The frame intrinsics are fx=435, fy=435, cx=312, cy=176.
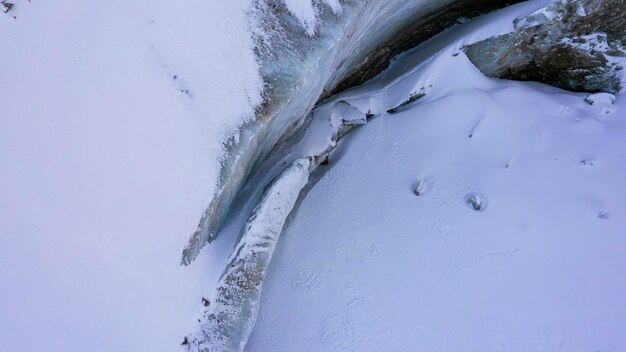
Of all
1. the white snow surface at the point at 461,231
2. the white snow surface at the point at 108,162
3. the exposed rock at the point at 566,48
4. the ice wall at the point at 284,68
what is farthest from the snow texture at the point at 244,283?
the exposed rock at the point at 566,48

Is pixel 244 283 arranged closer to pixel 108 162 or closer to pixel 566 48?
pixel 108 162

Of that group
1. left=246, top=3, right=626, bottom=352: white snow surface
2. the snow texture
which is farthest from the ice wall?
left=246, top=3, right=626, bottom=352: white snow surface

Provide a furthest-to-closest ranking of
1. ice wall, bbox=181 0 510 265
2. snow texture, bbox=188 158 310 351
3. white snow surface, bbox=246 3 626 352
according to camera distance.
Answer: white snow surface, bbox=246 3 626 352 → ice wall, bbox=181 0 510 265 → snow texture, bbox=188 158 310 351

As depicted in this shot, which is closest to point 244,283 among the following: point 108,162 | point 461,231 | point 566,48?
point 108,162

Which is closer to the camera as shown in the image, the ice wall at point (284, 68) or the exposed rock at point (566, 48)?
the ice wall at point (284, 68)

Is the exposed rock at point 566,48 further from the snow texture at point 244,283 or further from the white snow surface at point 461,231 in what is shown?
the snow texture at point 244,283

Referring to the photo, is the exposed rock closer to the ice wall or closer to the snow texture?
the ice wall

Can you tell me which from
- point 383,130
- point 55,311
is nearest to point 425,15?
point 383,130
